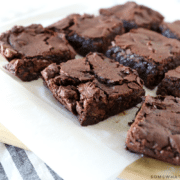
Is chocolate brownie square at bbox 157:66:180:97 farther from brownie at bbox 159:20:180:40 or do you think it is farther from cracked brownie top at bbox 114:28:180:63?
brownie at bbox 159:20:180:40

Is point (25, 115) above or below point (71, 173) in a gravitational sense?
above

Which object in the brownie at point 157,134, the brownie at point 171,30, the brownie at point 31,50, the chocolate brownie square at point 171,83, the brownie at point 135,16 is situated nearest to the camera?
the brownie at point 157,134

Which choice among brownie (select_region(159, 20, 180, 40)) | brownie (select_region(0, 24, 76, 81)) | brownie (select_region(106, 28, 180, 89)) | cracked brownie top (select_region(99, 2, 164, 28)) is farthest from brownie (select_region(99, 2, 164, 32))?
brownie (select_region(0, 24, 76, 81))

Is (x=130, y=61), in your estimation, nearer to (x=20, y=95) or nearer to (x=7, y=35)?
(x=20, y=95)

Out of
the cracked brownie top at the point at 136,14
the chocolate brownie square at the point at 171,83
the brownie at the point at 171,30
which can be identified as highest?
the cracked brownie top at the point at 136,14

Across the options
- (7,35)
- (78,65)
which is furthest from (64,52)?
(7,35)

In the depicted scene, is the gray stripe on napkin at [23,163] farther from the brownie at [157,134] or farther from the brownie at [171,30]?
the brownie at [171,30]

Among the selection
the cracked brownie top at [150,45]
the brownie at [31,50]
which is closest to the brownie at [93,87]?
the brownie at [31,50]
